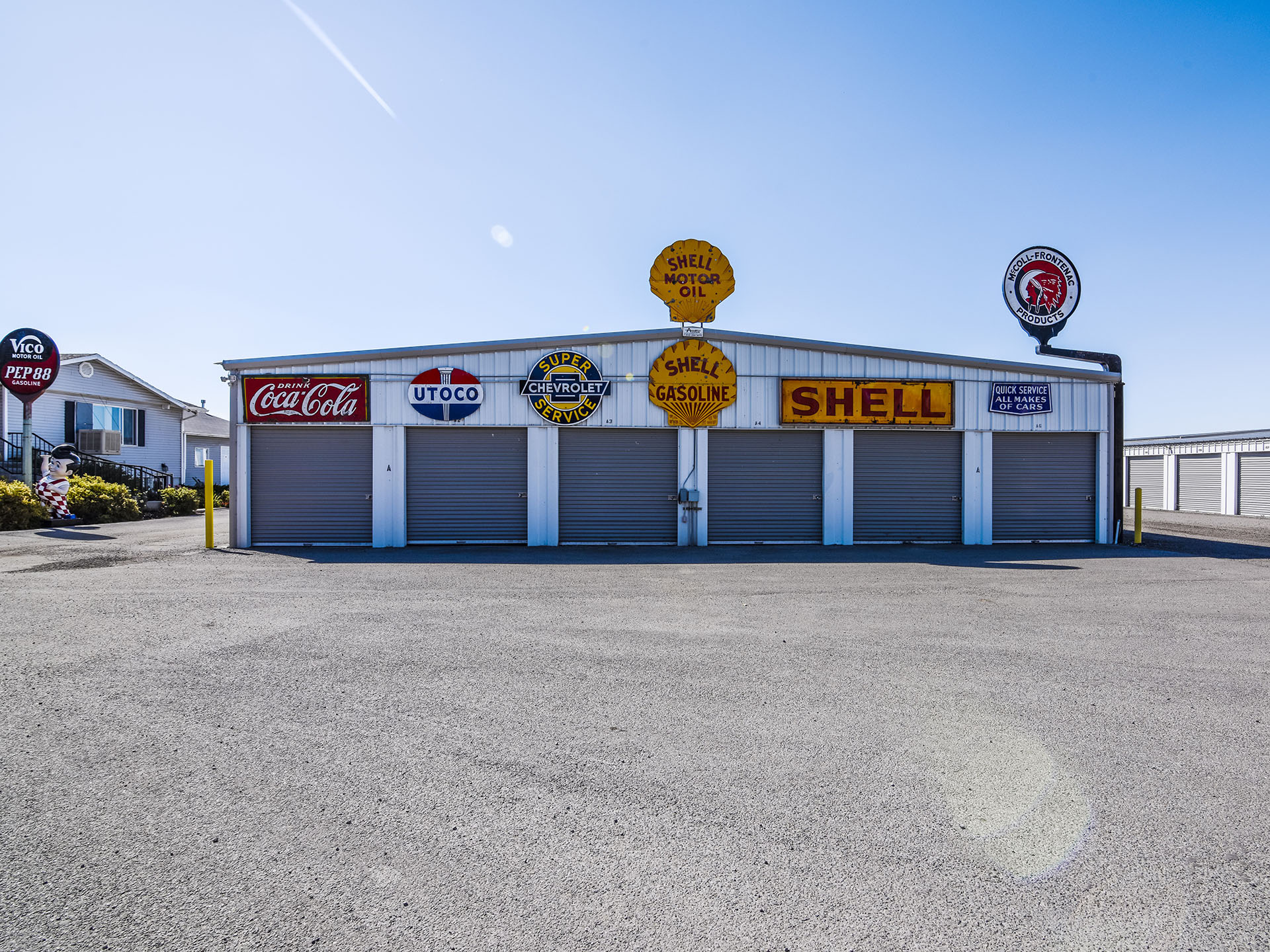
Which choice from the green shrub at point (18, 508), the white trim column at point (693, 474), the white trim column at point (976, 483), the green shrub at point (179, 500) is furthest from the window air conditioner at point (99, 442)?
the white trim column at point (976, 483)

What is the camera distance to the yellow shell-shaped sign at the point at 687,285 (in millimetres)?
15992

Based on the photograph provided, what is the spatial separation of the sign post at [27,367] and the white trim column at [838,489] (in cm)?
2163

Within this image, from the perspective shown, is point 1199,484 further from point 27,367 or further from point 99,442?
point 99,442

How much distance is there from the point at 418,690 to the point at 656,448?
11303mm

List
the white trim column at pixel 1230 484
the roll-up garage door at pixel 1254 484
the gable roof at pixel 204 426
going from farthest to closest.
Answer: the gable roof at pixel 204 426, the white trim column at pixel 1230 484, the roll-up garage door at pixel 1254 484

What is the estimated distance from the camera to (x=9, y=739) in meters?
4.25

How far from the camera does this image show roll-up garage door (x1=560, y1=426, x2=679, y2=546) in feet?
52.5

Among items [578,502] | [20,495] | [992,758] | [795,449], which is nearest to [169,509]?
[20,495]

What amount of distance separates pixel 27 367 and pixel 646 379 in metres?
18.5

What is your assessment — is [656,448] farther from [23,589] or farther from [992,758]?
[992,758]

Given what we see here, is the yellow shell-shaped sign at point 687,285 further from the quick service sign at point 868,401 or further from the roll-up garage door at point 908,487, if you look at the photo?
the roll-up garage door at point 908,487

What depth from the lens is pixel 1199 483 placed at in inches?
1209

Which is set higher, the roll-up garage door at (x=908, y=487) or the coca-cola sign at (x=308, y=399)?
the coca-cola sign at (x=308, y=399)

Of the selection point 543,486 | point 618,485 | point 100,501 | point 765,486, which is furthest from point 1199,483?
point 100,501
